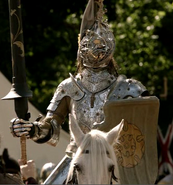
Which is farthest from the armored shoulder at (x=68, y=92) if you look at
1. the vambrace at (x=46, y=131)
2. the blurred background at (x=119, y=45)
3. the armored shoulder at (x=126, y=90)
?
the blurred background at (x=119, y=45)

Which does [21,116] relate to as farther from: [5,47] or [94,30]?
[5,47]

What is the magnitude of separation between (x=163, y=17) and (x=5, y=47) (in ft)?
15.4

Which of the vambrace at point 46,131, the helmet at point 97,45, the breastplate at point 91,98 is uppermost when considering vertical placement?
the helmet at point 97,45

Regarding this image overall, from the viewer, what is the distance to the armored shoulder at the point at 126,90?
33.4 feet

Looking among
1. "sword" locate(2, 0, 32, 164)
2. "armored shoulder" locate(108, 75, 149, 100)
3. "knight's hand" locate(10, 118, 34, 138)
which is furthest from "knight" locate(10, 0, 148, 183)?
"sword" locate(2, 0, 32, 164)

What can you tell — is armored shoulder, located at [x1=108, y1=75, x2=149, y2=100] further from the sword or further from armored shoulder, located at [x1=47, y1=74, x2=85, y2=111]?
the sword

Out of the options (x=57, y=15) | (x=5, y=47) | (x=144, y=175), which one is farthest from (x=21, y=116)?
(x=57, y=15)

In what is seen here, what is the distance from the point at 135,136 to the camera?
9.60m

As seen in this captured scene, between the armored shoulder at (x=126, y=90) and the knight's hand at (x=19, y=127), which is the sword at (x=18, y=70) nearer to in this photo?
the knight's hand at (x=19, y=127)

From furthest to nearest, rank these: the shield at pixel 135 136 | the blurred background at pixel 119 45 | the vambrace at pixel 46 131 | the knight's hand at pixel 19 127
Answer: the blurred background at pixel 119 45, the vambrace at pixel 46 131, the knight's hand at pixel 19 127, the shield at pixel 135 136

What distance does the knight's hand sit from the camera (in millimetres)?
9844

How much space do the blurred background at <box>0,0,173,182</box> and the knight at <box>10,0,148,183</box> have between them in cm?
693

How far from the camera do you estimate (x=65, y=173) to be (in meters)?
9.90

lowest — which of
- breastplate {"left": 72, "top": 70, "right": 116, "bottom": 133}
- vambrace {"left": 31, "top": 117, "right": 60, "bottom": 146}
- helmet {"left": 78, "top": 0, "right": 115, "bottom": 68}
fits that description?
vambrace {"left": 31, "top": 117, "right": 60, "bottom": 146}
